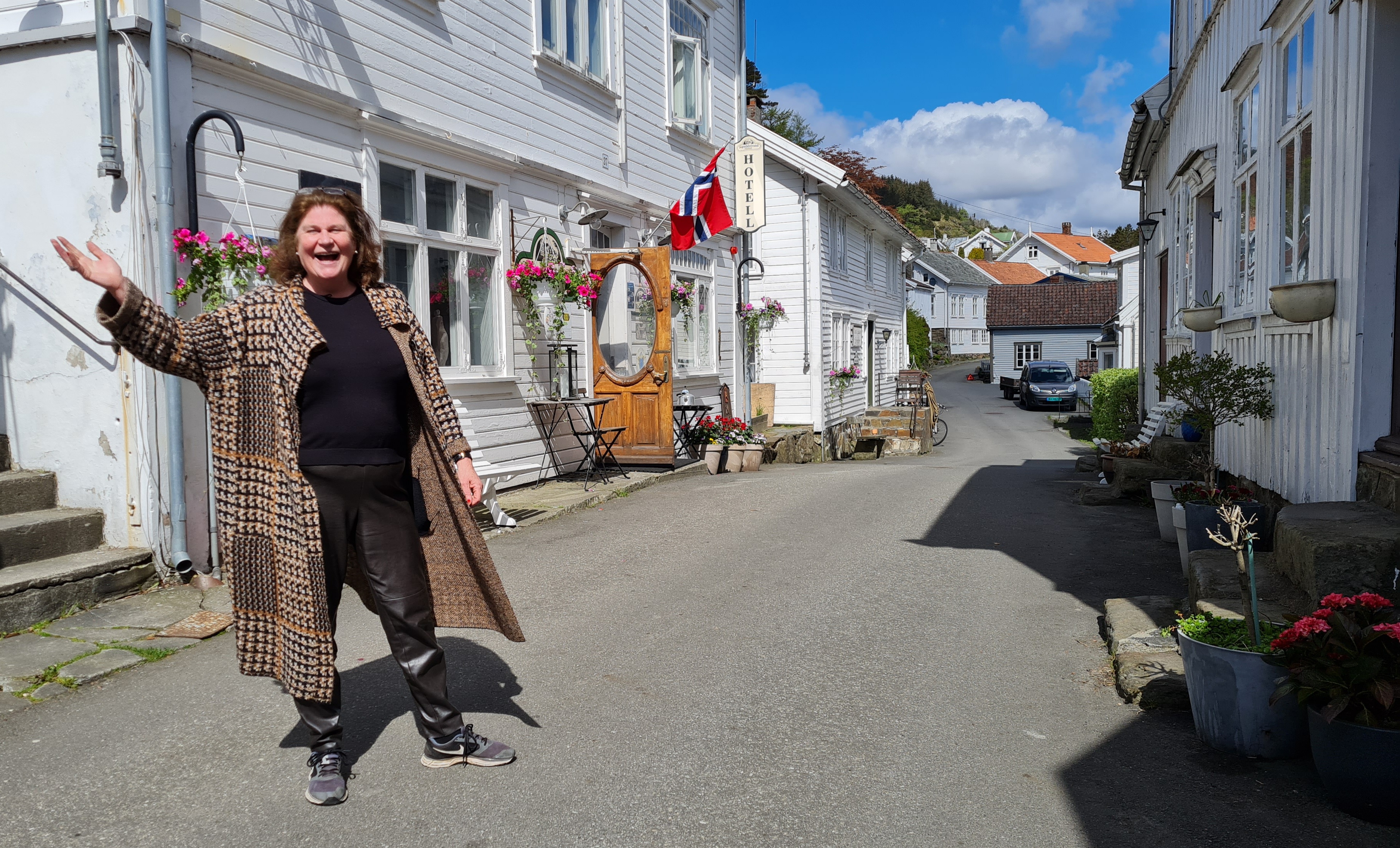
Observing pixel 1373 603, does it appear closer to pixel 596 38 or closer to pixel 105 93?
pixel 105 93

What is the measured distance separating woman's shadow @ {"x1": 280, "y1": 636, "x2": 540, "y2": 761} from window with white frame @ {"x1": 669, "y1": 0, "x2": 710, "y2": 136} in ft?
37.0

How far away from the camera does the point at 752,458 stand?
1414 cm

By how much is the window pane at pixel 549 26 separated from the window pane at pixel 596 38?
0.83 m

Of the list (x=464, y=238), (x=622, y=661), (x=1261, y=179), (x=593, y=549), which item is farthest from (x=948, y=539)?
(x=464, y=238)

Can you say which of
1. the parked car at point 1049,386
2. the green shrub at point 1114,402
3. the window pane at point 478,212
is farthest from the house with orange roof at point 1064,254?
the window pane at point 478,212

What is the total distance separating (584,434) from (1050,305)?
4931 centimetres

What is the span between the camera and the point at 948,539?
843 cm

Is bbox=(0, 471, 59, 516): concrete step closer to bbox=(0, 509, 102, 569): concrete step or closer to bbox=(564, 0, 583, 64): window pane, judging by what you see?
bbox=(0, 509, 102, 569): concrete step

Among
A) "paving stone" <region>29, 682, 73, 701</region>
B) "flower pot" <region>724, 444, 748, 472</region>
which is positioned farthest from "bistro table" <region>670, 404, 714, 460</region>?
"paving stone" <region>29, 682, 73, 701</region>

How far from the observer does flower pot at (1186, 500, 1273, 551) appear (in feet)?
20.7

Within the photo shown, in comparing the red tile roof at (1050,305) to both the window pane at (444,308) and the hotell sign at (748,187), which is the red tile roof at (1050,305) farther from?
the window pane at (444,308)

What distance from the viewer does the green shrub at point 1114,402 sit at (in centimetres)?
1728

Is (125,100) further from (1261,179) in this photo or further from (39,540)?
(1261,179)

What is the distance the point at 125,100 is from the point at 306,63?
1.89 metres
